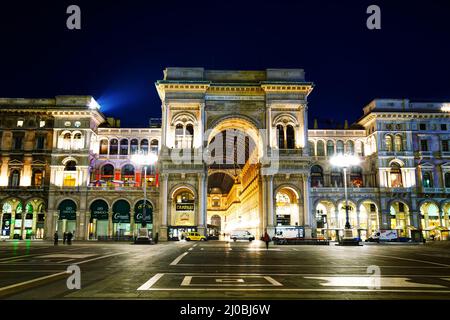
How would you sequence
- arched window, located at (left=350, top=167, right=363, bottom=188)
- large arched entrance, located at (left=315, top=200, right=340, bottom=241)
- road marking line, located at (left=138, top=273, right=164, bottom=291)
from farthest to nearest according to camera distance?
arched window, located at (left=350, top=167, right=363, bottom=188), large arched entrance, located at (left=315, top=200, right=340, bottom=241), road marking line, located at (left=138, top=273, right=164, bottom=291)

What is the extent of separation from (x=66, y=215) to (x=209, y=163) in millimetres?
22840

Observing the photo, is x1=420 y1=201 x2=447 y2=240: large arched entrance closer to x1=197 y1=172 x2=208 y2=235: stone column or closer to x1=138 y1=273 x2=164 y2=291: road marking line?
x1=197 y1=172 x2=208 y2=235: stone column

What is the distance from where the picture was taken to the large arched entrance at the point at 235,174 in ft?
213

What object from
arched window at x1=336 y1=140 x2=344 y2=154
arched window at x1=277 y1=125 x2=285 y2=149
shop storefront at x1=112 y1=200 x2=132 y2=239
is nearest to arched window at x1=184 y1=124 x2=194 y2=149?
arched window at x1=277 y1=125 x2=285 y2=149

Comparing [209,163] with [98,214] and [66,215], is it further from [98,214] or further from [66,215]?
[66,215]

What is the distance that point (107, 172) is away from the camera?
231ft

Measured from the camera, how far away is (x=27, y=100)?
66125mm

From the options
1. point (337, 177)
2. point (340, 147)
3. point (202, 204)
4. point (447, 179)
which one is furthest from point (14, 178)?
point (447, 179)

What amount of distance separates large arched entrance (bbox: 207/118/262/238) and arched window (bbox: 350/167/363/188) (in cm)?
1671

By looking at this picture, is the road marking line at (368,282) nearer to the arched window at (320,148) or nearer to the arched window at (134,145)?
the arched window at (320,148)

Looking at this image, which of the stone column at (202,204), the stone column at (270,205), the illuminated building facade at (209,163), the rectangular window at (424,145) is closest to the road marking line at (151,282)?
the stone column at (202,204)

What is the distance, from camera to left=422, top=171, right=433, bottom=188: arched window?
67238 mm

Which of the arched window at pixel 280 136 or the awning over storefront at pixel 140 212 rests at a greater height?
the arched window at pixel 280 136

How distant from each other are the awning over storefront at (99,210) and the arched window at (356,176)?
132 feet
